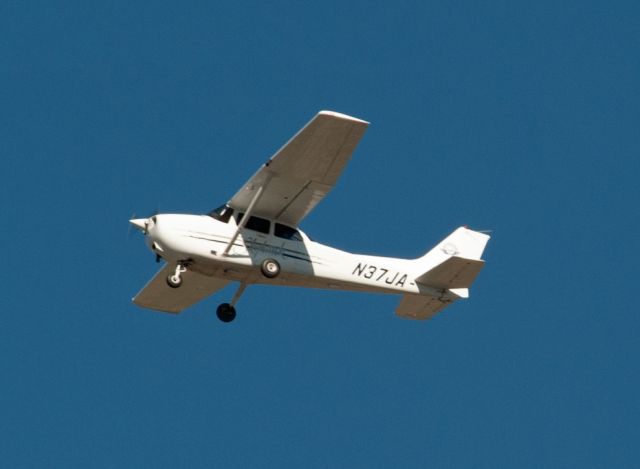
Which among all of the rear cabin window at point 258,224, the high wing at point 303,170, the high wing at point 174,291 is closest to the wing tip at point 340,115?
the high wing at point 303,170

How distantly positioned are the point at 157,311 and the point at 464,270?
663 centimetres

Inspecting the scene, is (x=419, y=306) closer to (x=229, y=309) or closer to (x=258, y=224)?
(x=229, y=309)

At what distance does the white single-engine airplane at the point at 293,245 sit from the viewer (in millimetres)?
23391

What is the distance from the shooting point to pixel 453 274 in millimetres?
25719

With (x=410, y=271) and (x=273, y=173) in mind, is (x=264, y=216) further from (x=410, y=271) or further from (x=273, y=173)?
(x=410, y=271)

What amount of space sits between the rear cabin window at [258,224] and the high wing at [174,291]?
265 centimetres

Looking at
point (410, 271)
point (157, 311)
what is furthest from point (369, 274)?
point (157, 311)

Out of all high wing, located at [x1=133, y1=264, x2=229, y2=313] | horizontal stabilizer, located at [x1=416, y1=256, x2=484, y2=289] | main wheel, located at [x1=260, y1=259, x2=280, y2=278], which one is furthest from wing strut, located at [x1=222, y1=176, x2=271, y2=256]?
horizontal stabilizer, located at [x1=416, y1=256, x2=484, y2=289]

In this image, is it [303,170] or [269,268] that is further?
[269,268]

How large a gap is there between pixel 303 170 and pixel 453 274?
383cm

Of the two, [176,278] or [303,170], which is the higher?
[303,170]

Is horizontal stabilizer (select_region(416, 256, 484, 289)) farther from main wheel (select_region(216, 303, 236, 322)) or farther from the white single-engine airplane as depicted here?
main wheel (select_region(216, 303, 236, 322))

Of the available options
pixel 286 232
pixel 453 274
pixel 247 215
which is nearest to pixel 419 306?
pixel 453 274

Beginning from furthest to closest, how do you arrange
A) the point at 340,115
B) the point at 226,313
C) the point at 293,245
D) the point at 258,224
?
the point at 226,313, the point at 293,245, the point at 258,224, the point at 340,115
